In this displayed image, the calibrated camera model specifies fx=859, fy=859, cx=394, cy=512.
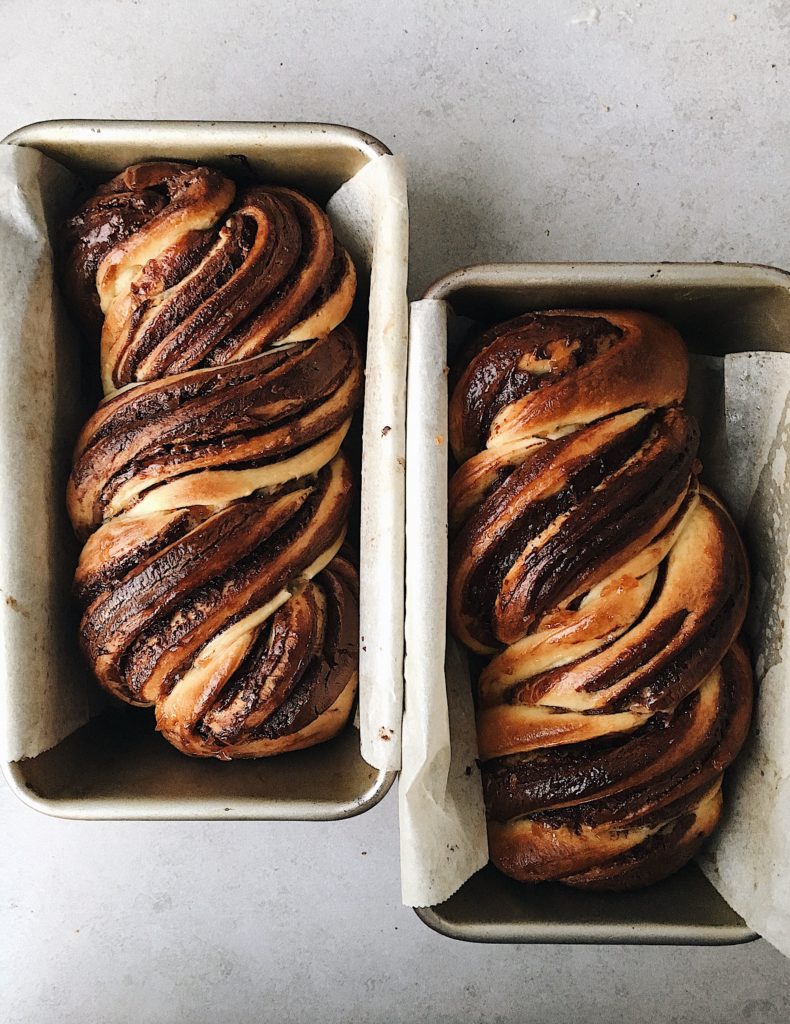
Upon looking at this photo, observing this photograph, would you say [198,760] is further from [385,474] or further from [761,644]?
[761,644]

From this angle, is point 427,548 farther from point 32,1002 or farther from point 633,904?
point 32,1002

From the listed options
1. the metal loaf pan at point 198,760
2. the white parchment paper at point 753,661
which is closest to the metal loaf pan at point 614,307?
the white parchment paper at point 753,661

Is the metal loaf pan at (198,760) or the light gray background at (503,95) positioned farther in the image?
the light gray background at (503,95)

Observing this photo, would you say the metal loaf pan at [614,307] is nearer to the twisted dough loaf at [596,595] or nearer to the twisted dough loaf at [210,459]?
the twisted dough loaf at [596,595]

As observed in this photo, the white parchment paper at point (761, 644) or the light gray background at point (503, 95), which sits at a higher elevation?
the light gray background at point (503, 95)

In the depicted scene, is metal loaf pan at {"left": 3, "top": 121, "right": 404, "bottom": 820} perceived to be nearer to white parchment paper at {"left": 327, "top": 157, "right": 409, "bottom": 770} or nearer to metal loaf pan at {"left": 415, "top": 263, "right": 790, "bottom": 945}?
white parchment paper at {"left": 327, "top": 157, "right": 409, "bottom": 770}
